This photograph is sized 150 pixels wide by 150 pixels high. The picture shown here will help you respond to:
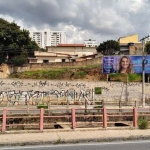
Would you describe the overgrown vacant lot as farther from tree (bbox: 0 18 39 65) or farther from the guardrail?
the guardrail

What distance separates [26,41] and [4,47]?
4.80 metres

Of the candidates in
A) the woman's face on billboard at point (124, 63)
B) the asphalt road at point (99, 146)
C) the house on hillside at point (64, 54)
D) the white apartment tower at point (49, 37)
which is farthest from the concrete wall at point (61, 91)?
the white apartment tower at point (49, 37)

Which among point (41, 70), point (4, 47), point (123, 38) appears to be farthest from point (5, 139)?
point (123, 38)

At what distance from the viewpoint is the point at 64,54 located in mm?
65750

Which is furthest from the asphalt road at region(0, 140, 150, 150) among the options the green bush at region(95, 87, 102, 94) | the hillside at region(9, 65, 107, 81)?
the hillside at region(9, 65, 107, 81)

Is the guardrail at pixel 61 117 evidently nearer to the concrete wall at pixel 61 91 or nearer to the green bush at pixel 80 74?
the concrete wall at pixel 61 91

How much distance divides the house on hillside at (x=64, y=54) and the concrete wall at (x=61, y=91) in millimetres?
24228

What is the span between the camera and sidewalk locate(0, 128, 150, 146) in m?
10.7

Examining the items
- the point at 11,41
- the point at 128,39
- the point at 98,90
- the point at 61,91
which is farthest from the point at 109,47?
the point at 61,91

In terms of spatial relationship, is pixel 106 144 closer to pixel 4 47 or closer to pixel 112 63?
pixel 112 63

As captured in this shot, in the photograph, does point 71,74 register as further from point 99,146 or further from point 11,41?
point 99,146

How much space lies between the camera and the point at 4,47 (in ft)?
182

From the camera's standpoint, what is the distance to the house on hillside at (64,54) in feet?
203

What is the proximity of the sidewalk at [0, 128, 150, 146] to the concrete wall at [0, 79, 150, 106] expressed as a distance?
791 inches
